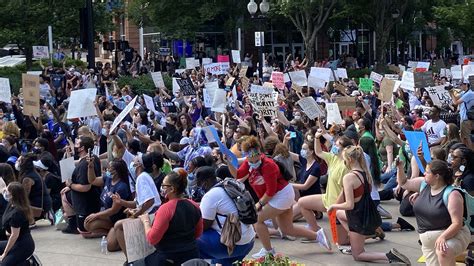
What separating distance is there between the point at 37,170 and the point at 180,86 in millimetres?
8355

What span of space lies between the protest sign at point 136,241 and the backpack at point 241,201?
3.02 ft

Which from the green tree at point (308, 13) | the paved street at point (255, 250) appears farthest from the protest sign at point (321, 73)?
the green tree at point (308, 13)

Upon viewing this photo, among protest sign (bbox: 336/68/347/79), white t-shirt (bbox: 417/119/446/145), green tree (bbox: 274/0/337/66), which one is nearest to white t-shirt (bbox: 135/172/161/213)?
white t-shirt (bbox: 417/119/446/145)

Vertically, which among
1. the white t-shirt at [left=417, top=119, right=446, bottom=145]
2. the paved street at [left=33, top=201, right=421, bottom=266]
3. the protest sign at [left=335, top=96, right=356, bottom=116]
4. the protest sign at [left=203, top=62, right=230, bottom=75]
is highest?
the protest sign at [left=203, top=62, right=230, bottom=75]

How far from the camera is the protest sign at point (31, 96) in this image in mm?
16406

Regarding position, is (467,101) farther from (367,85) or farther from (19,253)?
(19,253)

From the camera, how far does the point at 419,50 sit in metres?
65.3

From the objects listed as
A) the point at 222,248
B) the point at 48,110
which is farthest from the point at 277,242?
the point at 48,110

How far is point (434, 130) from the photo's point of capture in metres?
14.6

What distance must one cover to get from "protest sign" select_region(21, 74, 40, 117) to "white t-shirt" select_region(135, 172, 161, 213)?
682cm

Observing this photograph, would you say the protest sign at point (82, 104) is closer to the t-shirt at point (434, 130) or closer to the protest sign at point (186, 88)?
the protest sign at point (186, 88)

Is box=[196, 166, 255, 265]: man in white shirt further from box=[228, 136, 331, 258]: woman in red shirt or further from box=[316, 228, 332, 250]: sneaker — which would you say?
box=[316, 228, 332, 250]: sneaker

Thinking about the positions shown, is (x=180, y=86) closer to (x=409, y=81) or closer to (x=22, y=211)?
(x=409, y=81)

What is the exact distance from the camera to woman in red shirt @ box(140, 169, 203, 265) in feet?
26.7
